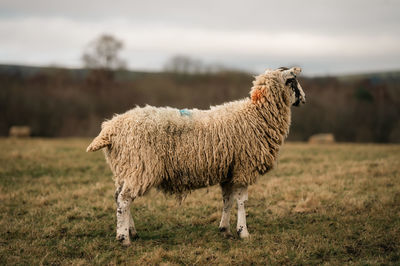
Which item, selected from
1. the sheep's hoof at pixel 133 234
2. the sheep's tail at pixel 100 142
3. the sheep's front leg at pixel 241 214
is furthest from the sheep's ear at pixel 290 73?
the sheep's hoof at pixel 133 234

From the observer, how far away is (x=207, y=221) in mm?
7375

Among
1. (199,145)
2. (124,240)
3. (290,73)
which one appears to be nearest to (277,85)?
(290,73)

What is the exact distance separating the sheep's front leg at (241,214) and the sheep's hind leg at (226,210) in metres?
0.19

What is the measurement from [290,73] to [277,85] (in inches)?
14.6

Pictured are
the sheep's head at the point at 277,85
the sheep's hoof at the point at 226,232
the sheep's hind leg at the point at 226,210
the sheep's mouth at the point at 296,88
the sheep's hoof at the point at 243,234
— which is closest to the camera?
the sheep's hoof at the point at 243,234

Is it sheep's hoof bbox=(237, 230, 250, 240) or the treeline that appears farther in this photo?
the treeline

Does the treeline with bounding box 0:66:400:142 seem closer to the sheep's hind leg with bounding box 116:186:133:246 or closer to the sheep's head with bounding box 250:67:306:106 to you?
the sheep's head with bounding box 250:67:306:106

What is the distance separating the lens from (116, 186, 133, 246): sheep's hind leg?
5.93 m

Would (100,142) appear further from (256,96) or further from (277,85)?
(277,85)

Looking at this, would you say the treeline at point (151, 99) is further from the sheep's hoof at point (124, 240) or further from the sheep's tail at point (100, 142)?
the sheep's hoof at point (124, 240)

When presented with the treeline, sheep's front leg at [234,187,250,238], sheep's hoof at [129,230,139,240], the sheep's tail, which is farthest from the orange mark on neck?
the treeline

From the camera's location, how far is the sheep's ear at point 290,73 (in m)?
6.90

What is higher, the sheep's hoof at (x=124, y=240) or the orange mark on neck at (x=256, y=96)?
the orange mark on neck at (x=256, y=96)

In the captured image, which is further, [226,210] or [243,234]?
[226,210]
